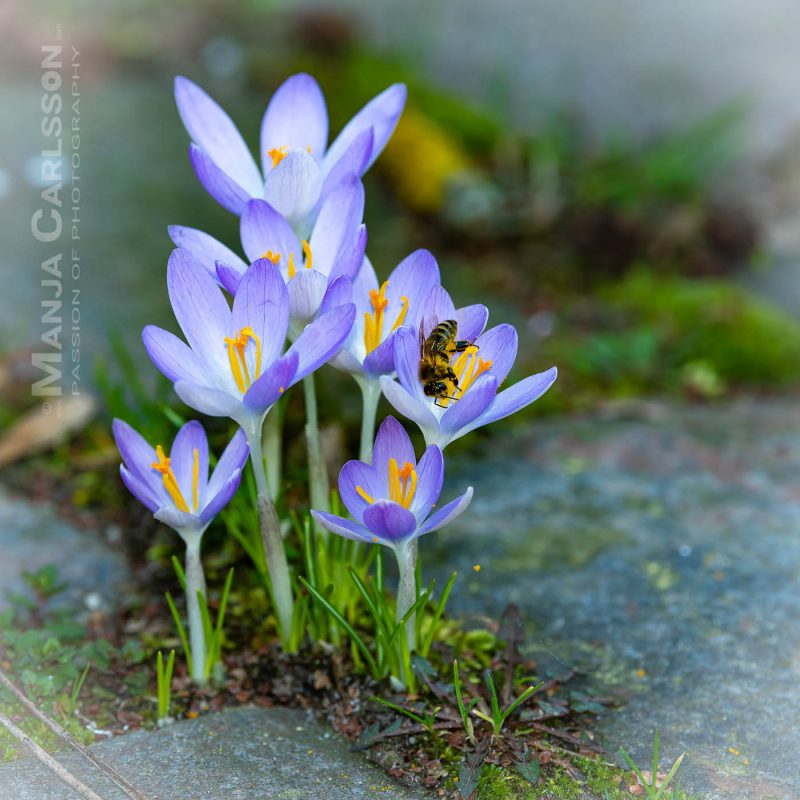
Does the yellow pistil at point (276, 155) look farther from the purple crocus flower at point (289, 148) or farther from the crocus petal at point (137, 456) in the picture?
the crocus petal at point (137, 456)

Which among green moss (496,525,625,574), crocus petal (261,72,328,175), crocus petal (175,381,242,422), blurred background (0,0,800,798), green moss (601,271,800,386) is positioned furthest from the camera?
green moss (601,271,800,386)

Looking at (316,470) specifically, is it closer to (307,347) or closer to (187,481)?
(187,481)

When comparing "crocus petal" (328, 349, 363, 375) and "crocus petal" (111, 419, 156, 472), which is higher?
"crocus petal" (328, 349, 363, 375)

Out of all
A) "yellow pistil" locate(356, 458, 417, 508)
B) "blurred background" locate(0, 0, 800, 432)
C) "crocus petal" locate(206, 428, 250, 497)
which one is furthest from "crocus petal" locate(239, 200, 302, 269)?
"blurred background" locate(0, 0, 800, 432)

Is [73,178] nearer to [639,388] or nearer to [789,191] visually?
[639,388]

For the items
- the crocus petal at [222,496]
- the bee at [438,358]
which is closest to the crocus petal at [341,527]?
the crocus petal at [222,496]

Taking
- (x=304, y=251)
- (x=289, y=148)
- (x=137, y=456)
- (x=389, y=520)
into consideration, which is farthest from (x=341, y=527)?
(x=289, y=148)

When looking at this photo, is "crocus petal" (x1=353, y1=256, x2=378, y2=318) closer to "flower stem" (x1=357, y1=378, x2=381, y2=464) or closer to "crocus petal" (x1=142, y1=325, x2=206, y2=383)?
"flower stem" (x1=357, y1=378, x2=381, y2=464)
